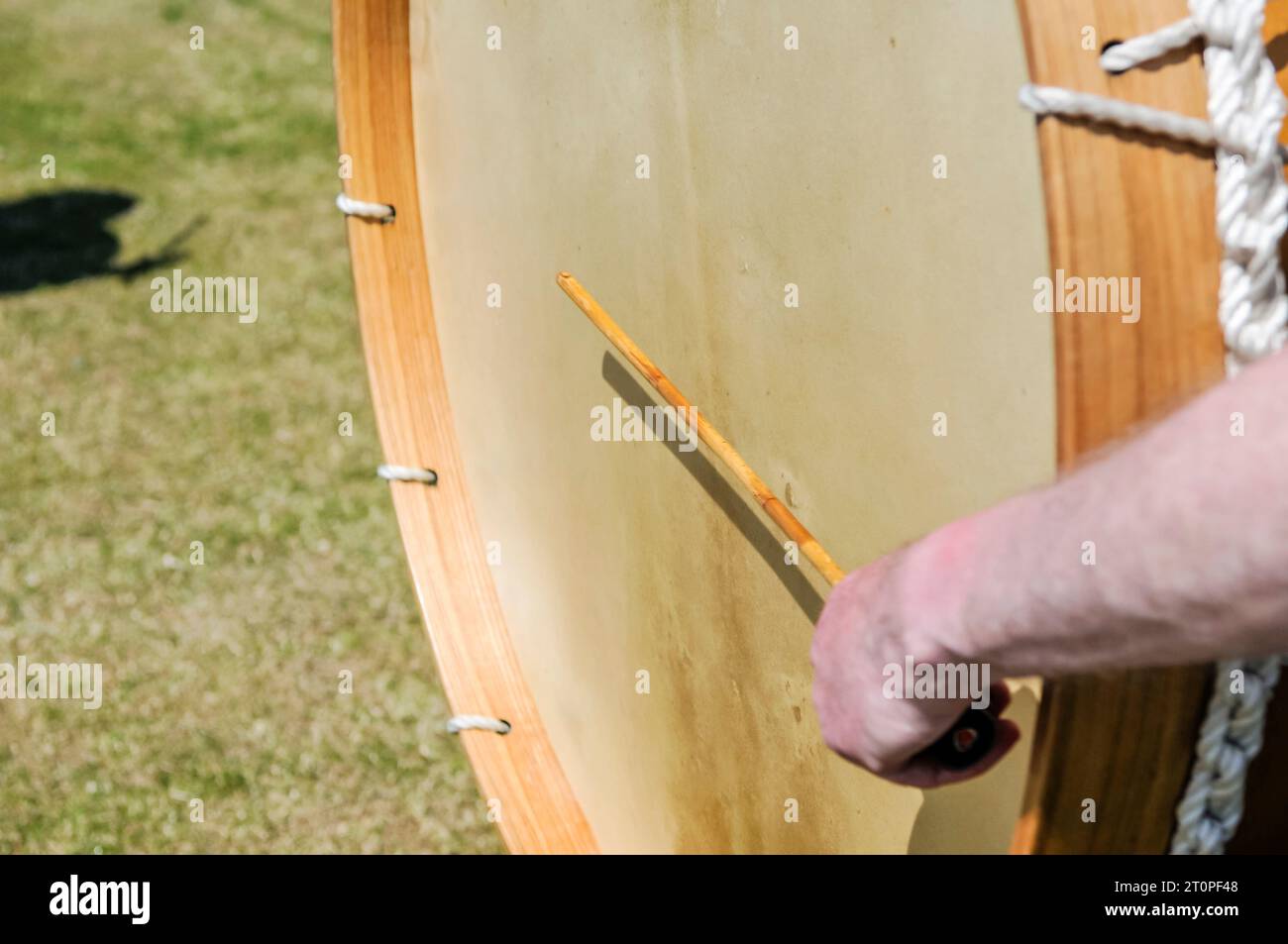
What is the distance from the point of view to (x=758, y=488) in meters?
1.10

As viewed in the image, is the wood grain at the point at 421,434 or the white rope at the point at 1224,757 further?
the wood grain at the point at 421,434

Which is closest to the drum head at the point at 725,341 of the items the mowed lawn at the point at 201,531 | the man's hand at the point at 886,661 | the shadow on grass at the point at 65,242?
the man's hand at the point at 886,661

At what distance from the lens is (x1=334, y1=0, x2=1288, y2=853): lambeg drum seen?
70cm

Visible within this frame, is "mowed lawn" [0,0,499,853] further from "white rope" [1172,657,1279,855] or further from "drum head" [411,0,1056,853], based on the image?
"white rope" [1172,657,1279,855]

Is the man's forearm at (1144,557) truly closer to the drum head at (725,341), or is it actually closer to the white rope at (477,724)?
the drum head at (725,341)

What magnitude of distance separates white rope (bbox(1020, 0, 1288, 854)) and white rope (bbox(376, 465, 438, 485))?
120 centimetres

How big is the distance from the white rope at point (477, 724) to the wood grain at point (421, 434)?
0.04 feet

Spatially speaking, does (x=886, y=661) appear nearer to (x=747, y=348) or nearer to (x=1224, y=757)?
(x=1224, y=757)

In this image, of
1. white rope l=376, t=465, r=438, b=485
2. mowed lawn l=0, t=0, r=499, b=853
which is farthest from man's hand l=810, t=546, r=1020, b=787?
mowed lawn l=0, t=0, r=499, b=853

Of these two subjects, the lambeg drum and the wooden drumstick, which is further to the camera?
the wooden drumstick

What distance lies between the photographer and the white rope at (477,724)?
1.70 meters

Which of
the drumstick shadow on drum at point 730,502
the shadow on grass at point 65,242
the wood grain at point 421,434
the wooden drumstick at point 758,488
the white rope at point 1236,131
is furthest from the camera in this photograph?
the shadow on grass at point 65,242

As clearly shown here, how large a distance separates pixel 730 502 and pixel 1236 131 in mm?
636

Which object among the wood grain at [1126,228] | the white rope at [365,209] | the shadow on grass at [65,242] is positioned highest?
the shadow on grass at [65,242]
